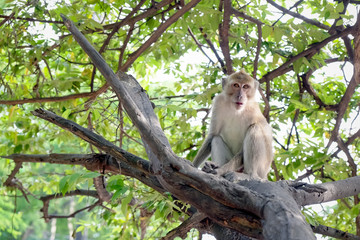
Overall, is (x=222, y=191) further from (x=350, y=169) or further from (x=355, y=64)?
(x=350, y=169)

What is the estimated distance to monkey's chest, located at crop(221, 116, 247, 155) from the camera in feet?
18.3

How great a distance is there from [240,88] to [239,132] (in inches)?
21.7

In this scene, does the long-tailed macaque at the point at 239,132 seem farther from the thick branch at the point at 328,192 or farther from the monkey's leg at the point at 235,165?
the thick branch at the point at 328,192

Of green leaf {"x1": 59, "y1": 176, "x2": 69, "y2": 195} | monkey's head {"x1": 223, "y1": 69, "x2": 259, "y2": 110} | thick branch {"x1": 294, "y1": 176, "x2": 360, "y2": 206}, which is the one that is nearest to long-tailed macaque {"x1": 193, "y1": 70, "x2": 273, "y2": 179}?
monkey's head {"x1": 223, "y1": 69, "x2": 259, "y2": 110}

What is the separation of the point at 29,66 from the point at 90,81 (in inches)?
35.7

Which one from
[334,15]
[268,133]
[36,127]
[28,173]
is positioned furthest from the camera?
[28,173]

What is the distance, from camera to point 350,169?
6328mm

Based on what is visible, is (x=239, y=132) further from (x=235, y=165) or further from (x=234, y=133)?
(x=235, y=165)

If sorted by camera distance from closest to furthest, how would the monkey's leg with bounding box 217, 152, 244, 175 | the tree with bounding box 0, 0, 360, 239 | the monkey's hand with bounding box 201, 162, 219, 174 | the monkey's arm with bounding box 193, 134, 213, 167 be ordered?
1. the tree with bounding box 0, 0, 360, 239
2. the monkey's hand with bounding box 201, 162, 219, 174
3. the monkey's leg with bounding box 217, 152, 244, 175
4. the monkey's arm with bounding box 193, 134, 213, 167

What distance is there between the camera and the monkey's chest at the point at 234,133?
220 inches

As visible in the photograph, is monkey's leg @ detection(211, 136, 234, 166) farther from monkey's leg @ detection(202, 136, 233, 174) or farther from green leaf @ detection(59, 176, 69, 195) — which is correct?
green leaf @ detection(59, 176, 69, 195)

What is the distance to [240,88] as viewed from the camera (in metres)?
5.59

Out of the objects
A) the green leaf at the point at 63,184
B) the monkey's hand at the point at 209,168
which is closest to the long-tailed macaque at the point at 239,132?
the monkey's hand at the point at 209,168

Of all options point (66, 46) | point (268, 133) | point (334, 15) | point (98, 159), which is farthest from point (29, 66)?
point (334, 15)
